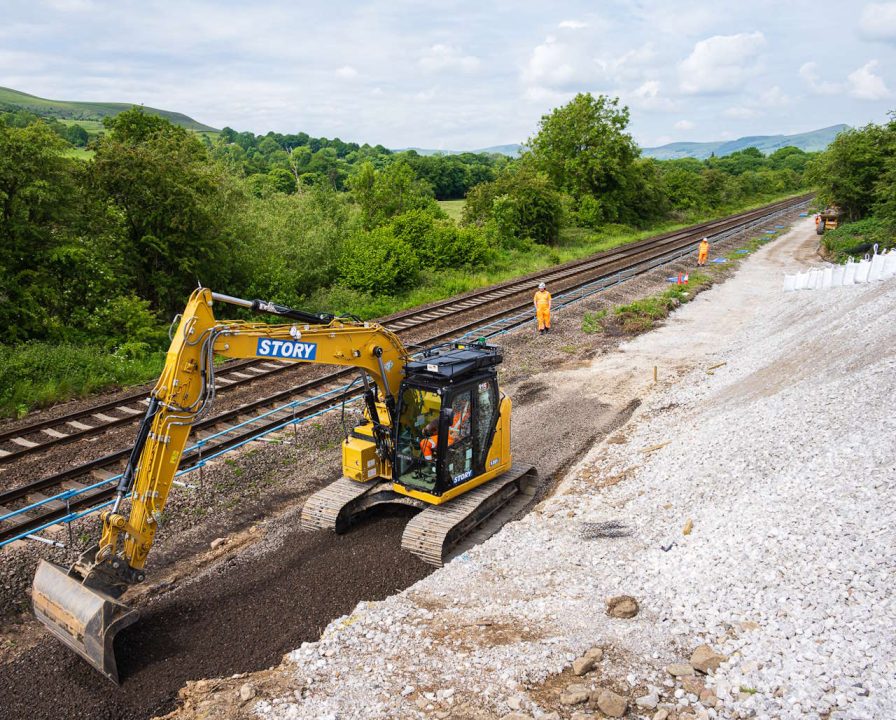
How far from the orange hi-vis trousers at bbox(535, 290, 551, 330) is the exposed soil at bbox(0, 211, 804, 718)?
742 cm

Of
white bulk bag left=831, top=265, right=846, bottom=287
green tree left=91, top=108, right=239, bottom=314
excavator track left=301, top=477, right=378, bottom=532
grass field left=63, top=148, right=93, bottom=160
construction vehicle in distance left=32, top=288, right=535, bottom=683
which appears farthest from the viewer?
white bulk bag left=831, top=265, right=846, bottom=287

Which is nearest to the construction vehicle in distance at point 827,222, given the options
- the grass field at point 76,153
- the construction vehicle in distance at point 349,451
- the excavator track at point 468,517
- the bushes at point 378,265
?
the bushes at point 378,265

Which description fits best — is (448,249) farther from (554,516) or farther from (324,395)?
(554,516)

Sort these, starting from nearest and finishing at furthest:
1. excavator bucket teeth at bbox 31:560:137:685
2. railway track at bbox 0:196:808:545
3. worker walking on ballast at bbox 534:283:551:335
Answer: excavator bucket teeth at bbox 31:560:137:685, railway track at bbox 0:196:808:545, worker walking on ballast at bbox 534:283:551:335

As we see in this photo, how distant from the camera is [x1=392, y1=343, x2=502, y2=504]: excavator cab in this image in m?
9.70

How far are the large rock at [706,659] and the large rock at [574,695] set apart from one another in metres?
1.11

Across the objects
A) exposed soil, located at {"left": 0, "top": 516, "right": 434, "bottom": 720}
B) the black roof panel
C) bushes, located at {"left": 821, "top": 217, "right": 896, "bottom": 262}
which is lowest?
exposed soil, located at {"left": 0, "top": 516, "right": 434, "bottom": 720}

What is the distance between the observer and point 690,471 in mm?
10688

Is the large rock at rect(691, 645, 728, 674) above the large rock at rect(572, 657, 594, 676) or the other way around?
above

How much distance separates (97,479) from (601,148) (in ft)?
158

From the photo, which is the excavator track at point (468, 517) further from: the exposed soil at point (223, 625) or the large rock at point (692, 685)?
the large rock at point (692, 685)

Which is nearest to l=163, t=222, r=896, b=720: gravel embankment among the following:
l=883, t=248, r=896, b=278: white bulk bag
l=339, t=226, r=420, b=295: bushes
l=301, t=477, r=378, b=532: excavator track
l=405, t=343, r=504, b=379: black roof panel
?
l=301, t=477, r=378, b=532: excavator track

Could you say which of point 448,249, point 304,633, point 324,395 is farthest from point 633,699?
point 448,249

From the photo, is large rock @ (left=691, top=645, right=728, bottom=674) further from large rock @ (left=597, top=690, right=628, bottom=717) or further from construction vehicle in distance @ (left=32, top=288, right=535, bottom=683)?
construction vehicle in distance @ (left=32, top=288, right=535, bottom=683)
